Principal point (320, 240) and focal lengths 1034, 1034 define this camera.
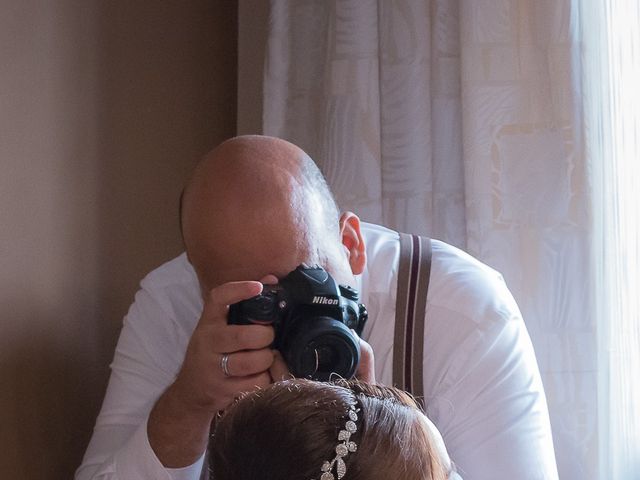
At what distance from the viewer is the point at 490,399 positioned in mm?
1167

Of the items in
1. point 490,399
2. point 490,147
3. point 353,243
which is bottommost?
point 490,399

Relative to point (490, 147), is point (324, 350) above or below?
below

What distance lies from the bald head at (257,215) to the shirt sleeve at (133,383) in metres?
0.23

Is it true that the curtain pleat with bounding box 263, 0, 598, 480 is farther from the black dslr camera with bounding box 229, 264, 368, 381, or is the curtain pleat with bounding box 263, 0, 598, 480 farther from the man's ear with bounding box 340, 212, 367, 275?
the black dslr camera with bounding box 229, 264, 368, 381

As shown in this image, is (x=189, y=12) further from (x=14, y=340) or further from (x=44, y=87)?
(x=14, y=340)

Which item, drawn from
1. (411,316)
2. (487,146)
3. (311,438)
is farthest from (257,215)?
(487,146)

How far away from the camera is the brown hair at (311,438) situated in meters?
0.73

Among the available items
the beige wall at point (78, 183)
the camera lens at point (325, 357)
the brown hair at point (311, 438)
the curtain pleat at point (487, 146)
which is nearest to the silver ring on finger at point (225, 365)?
the camera lens at point (325, 357)

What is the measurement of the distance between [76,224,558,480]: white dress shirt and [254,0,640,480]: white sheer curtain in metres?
0.31

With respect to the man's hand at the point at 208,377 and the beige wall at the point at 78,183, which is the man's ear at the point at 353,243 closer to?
the man's hand at the point at 208,377

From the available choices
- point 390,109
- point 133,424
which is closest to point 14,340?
point 133,424

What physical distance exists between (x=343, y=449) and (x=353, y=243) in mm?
464

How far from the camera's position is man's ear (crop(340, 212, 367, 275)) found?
1164 mm

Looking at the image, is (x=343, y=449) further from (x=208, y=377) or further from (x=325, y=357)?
(x=208, y=377)
